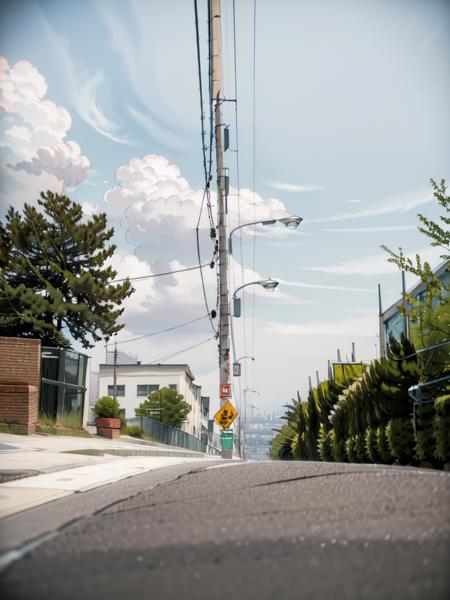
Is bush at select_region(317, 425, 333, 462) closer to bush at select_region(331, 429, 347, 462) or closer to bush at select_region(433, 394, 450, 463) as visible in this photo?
bush at select_region(331, 429, 347, 462)

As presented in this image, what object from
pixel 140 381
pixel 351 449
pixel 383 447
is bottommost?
pixel 351 449

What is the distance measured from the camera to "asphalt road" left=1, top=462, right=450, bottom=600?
10.4ft

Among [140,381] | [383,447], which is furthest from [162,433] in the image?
[140,381]

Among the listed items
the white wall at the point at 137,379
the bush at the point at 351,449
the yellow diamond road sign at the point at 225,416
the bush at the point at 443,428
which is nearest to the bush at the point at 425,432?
the bush at the point at 443,428

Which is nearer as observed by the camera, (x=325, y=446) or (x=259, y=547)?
(x=259, y=547)

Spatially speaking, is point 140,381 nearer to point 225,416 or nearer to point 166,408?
point 166,408

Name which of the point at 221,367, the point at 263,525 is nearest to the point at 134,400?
the point at 221,367

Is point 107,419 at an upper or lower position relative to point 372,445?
upper

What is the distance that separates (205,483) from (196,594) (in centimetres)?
400

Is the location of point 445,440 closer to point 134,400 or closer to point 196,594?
point 196,594

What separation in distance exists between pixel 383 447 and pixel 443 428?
3502 mm

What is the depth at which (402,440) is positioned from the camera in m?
11.7

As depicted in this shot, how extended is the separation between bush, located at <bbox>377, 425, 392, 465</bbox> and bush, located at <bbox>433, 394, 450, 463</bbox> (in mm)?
3179

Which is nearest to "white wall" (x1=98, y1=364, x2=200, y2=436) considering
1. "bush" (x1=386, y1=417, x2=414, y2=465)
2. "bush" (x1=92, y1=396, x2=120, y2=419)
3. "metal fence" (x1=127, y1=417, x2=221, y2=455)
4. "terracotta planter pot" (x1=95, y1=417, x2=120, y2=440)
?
"metal fence" (x1=127, y1=417, x2=221, y2=455)
